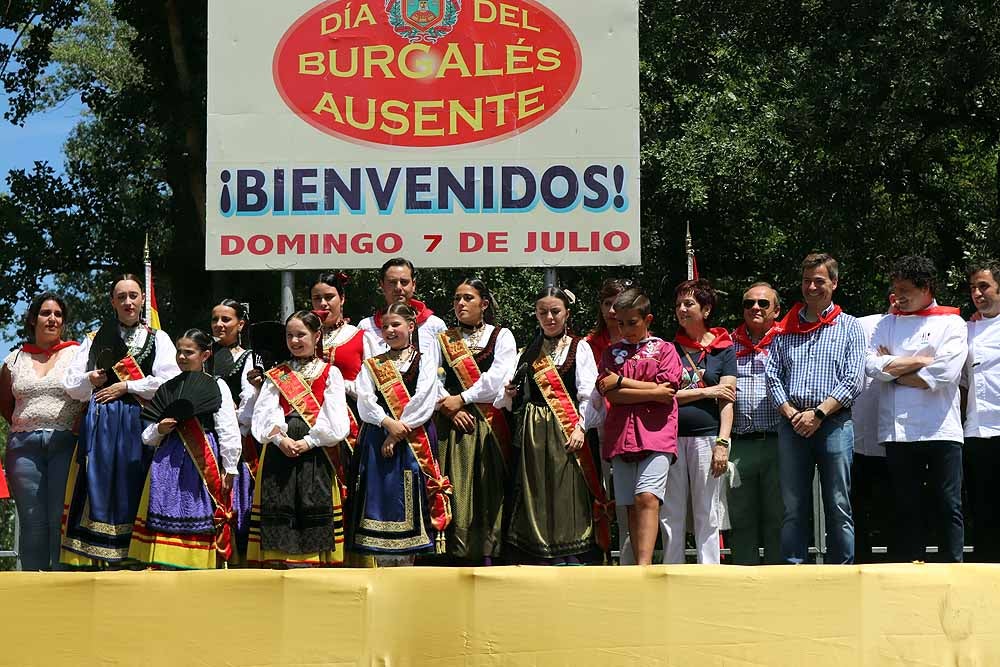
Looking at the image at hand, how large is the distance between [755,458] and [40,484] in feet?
12.3

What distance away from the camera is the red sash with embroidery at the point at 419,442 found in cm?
718

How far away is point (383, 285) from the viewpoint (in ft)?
26.2

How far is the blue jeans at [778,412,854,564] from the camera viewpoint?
22.1 ft

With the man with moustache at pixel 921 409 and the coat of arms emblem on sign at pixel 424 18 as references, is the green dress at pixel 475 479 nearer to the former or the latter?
the man with moustache at pixel 921 409

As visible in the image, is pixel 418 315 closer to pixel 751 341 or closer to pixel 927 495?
pixel 751 341

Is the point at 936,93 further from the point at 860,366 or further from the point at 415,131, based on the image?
the point at 860,366

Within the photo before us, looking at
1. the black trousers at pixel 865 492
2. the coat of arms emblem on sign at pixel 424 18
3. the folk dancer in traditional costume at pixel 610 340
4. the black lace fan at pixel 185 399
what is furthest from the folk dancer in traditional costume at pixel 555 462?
the coat of arms emblem on sign at pixel 424 18

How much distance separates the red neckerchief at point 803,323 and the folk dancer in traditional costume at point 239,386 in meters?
2.77

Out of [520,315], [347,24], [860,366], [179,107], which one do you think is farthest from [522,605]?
[179,107]

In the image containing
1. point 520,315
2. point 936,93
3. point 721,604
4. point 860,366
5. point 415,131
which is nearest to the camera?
point 721,604

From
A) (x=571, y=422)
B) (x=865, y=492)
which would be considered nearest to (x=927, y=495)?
(x=865, y=492)

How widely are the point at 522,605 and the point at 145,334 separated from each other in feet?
10.8

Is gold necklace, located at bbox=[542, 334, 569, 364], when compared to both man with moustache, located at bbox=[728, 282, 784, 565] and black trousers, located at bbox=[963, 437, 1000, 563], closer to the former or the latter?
man with moustache, located at bbox=[728, 282, 784, 565]

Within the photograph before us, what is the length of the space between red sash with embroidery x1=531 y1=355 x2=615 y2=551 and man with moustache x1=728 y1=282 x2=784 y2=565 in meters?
0.67
